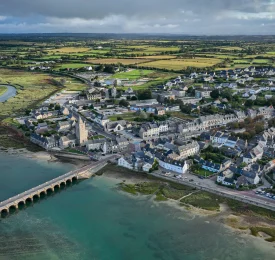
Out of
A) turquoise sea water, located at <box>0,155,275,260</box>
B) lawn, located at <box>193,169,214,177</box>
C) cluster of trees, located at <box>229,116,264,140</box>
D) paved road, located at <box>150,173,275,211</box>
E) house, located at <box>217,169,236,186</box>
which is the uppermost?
cluster of trees, located at <box>229,116,264,140</box>

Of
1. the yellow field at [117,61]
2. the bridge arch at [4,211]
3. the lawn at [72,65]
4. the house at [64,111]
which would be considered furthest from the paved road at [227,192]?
the yellow field at [117,61]

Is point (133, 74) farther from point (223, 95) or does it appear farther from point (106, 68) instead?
point (223, 95)

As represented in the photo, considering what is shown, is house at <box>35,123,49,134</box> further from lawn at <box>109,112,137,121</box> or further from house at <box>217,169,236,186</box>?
house at <box>217,169,236,186</box>

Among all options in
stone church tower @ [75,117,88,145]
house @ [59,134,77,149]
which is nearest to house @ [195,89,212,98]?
stone church tower @ [75,117,88,145]

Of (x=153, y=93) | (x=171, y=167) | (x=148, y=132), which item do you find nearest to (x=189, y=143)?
(x=171, y=167)

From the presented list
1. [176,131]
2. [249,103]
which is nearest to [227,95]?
[249,103]

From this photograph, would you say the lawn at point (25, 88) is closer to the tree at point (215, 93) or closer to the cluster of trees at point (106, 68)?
the cluster of trees at point (106, 68)

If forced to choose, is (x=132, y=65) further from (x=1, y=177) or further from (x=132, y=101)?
(x=1, y=177)
